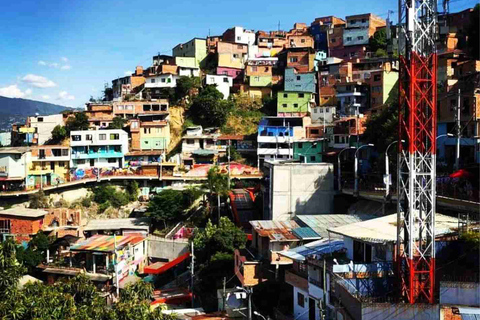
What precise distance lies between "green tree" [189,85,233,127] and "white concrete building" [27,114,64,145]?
13989 mm

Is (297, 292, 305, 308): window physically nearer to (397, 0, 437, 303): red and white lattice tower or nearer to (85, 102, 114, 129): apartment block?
(397, 0, 437, 303): red and white lattice tower

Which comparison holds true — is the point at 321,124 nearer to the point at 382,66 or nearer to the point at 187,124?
the point at 382,66

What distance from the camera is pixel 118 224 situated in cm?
4044

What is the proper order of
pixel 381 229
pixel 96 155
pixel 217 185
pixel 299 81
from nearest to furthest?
pixel 381 229, pixel 217 185, pixel 96 155, pixel 299 81

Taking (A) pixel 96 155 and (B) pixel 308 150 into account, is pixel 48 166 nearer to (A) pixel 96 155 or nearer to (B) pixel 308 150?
(A) pixel 96 155

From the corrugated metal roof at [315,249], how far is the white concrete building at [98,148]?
97.5ft

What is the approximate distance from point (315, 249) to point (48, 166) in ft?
109

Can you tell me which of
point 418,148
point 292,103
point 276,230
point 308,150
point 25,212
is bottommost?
point 25,212

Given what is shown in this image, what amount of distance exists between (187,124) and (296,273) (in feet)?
113

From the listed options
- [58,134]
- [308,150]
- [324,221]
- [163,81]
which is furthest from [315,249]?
[163,81]

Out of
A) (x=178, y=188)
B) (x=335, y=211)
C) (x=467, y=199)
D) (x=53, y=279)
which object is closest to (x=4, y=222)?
(x=53, y=279)

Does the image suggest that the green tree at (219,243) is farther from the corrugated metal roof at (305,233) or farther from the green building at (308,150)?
the green building at (308,150)

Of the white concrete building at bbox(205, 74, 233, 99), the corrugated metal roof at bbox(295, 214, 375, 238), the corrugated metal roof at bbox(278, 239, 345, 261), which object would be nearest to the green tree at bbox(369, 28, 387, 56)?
the white concrete building at bbox(205, 74, 233, 99)

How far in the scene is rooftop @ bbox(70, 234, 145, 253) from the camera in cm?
3266
